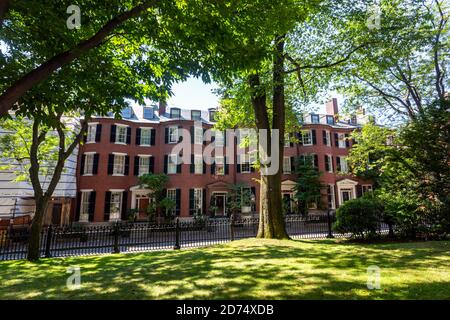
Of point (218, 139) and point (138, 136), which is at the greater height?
point (218, 139)

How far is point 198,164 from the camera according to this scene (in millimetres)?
28000

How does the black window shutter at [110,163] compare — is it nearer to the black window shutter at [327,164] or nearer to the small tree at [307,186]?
the small tree at [307,186]

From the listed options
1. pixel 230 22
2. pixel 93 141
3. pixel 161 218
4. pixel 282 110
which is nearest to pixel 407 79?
pixel 282 110

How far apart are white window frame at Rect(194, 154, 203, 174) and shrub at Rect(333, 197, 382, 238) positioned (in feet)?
58.6

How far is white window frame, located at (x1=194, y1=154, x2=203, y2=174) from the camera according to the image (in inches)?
1093

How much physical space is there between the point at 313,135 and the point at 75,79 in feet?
96.7

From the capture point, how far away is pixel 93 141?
26.0 m

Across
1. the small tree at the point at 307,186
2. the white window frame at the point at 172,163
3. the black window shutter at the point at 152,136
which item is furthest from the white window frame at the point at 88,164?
the small tree at the point at 307,186

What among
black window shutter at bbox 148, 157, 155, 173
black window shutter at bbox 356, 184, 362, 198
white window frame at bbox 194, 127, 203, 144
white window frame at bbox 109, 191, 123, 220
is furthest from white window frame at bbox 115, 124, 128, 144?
black window shutter at bbox 356, 184, 362, 198

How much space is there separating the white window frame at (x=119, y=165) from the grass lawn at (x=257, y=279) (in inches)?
799

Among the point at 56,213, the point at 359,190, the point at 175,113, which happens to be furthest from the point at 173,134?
the point at 359,190

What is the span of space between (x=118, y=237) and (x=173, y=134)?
625 inches

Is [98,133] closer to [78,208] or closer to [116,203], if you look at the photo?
[116,203]

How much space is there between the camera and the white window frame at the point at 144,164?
27516 millimetres
